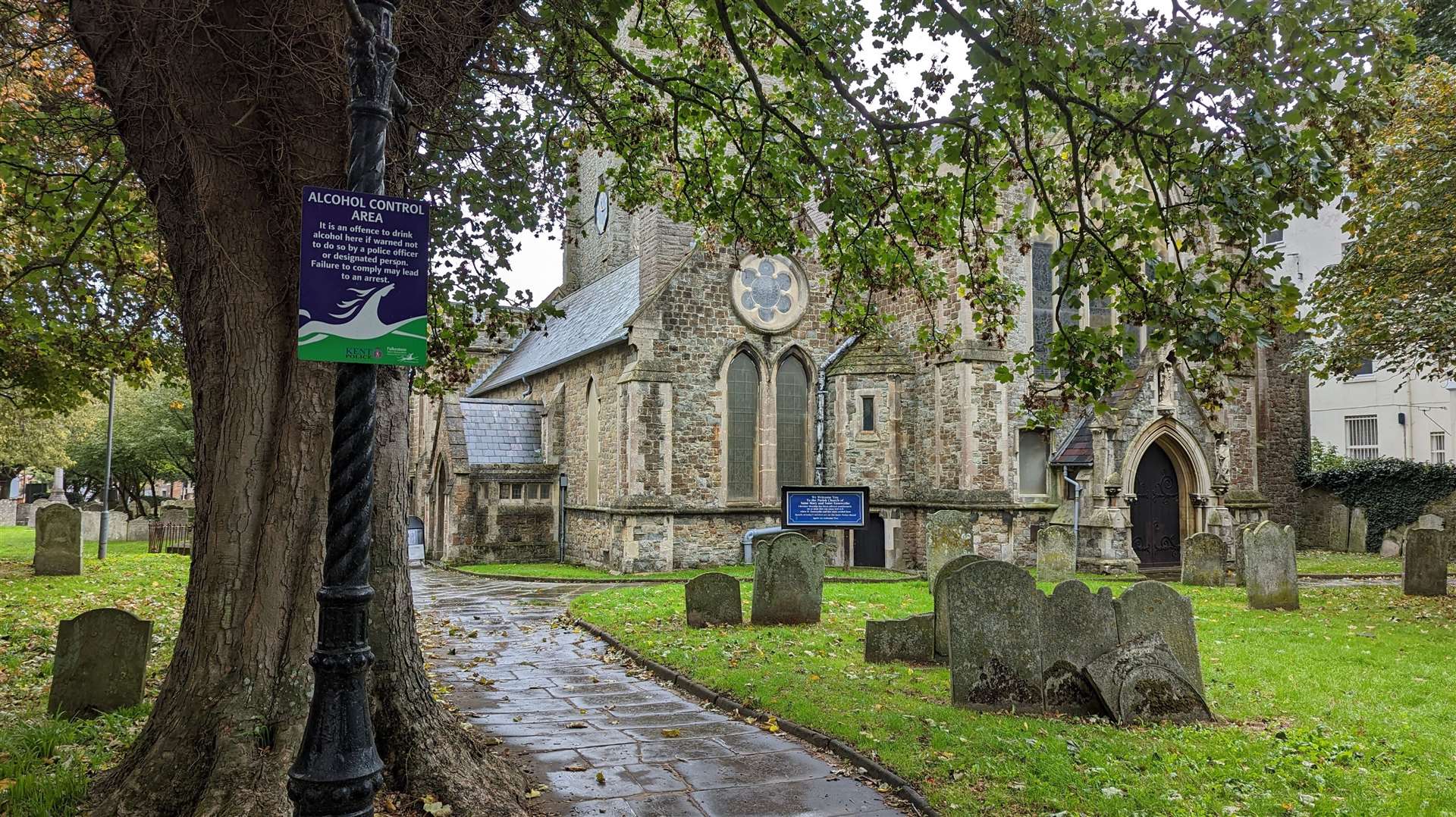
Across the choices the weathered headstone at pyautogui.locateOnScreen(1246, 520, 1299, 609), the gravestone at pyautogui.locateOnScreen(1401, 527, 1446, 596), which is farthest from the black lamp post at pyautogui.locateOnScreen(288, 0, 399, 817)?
the gravestone at pyautogui.locateOnScreen(1401, 527, 1446, 596)

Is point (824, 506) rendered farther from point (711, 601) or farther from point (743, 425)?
point (711, 601)

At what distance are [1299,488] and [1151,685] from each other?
24379 mm

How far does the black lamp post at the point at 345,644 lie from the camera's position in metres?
3.09

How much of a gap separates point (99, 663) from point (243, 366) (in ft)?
12.5

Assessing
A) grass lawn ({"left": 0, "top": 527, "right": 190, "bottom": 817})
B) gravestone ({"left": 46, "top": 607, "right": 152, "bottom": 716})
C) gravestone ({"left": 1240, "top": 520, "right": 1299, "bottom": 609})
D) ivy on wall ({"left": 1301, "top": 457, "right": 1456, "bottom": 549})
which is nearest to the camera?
grass lawn ({"left": 0, "top": 527, "right": 190, "bottom": 817})

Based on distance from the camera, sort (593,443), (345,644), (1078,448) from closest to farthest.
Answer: (345,644) < (1078,448) < (593,443)

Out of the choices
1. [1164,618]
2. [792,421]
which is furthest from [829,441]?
[1164,618]

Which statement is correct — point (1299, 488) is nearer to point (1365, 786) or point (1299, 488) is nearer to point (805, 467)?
point (805, 467)

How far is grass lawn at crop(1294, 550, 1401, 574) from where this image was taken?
1962 cm

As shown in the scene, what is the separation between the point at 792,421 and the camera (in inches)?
859

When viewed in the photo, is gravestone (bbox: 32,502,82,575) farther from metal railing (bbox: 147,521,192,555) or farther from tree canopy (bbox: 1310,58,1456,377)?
tree canopy (bbox: 1310,58,1456,377)

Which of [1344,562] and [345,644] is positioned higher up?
[345,644]

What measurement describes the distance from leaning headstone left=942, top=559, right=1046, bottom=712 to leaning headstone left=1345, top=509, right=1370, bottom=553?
23438 millimetres

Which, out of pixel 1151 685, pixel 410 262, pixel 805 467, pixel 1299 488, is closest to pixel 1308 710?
pixel 1151 685
